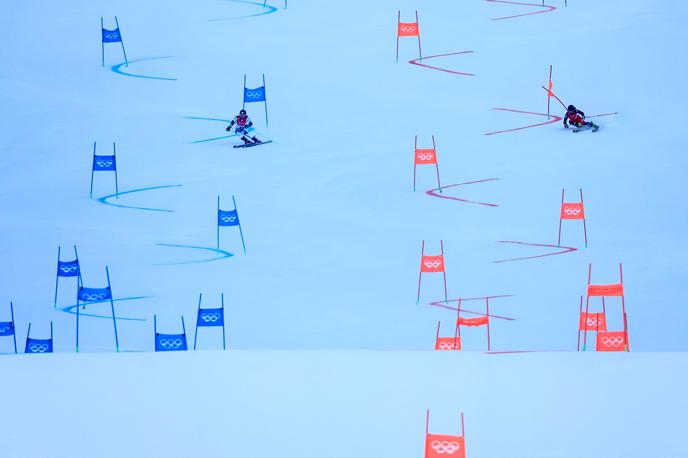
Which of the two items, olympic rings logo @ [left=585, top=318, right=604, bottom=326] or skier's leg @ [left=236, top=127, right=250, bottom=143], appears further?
skier's leg @ [left=236, top=127, right=250, bottom=143]

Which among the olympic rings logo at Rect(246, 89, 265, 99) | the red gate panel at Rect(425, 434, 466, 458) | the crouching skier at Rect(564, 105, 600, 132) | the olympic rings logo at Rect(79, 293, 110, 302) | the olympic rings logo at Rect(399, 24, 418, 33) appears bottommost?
the olympic rings logo at Rect(79, 293, 110, 302)

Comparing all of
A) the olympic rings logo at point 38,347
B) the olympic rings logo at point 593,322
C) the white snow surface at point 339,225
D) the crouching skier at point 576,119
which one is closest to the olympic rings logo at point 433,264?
the white snow surface at point 339,225

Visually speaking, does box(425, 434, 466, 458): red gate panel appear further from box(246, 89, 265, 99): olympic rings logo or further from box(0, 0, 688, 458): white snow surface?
box(246, 89, 265, 99): olympic rings logo

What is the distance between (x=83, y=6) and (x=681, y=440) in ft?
46.9

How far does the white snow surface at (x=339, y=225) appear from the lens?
7723 mm

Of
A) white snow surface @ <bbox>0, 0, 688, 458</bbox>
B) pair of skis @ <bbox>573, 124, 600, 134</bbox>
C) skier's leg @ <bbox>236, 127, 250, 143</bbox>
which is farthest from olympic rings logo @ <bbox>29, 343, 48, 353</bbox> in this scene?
pair of skis @ <bbox>573, 124, 600, 134</bbox>

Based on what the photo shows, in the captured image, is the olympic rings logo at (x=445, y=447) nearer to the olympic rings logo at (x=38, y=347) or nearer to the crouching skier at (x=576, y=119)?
the olympic rings logo at (x=38, y=347)

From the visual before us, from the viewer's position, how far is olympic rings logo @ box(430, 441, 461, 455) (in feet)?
21.8

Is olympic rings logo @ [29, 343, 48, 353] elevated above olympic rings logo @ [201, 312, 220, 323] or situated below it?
below

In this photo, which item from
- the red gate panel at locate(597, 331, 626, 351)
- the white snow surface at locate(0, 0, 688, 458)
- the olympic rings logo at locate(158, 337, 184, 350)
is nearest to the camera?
the white snow surface at locate(0, 0, 688, 458)

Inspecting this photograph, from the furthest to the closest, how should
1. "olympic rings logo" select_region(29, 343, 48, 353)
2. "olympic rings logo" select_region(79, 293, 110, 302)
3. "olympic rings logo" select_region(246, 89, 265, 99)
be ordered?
"olympic rings logo" select_region(246, 89, 265, 99) < "olympic rings logo" select_region(79, 293, 110, 302) < "olympic rings logo" select_region(29, 343, 48, 353)

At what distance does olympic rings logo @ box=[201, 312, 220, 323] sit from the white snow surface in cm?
103

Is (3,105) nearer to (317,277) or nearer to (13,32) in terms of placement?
(13,32)

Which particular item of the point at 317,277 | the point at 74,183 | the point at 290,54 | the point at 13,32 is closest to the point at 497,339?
the point at 317,277
